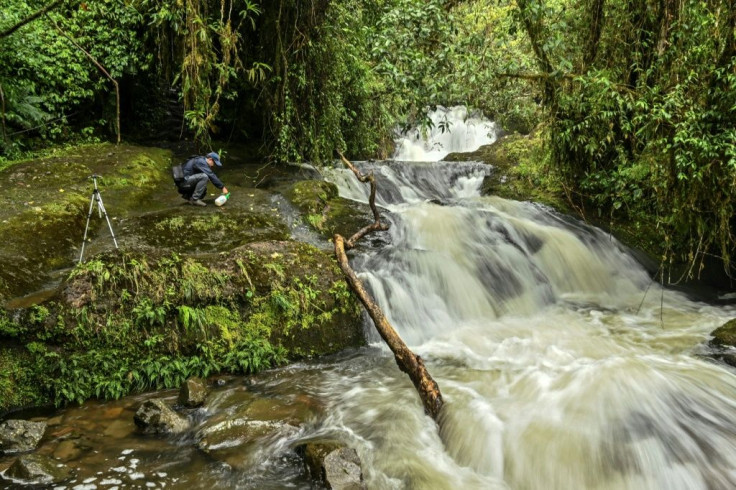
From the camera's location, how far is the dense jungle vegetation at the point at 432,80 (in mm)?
6539

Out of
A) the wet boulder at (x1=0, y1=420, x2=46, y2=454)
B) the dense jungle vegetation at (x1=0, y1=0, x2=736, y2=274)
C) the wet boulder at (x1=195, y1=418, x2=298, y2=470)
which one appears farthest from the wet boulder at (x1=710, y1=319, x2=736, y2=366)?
the wet boulder at (x1=0, y1=420, x2=46, y2=454)

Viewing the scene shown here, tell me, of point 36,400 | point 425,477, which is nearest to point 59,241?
point 36,400

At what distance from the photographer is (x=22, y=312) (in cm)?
478

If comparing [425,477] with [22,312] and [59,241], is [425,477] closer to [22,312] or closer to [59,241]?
[22,312]

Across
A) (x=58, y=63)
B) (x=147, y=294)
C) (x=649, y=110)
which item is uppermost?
(x=58, y=63)

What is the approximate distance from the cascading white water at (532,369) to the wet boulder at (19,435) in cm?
270

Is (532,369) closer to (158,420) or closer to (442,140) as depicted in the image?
(158,420)

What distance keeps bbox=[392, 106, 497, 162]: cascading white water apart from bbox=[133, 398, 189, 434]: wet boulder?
15185 millimetres

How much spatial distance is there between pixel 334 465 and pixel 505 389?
2.30m

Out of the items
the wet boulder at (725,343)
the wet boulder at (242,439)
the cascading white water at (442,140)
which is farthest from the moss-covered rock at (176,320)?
the cascading white water at (442,140)

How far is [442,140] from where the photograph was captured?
19.8 meters

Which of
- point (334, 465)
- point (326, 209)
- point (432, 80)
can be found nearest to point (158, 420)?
point (334, 465)

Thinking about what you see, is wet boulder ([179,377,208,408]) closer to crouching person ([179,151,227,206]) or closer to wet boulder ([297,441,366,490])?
wet boulder ([297,441,366,490])

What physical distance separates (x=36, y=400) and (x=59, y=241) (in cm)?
267
